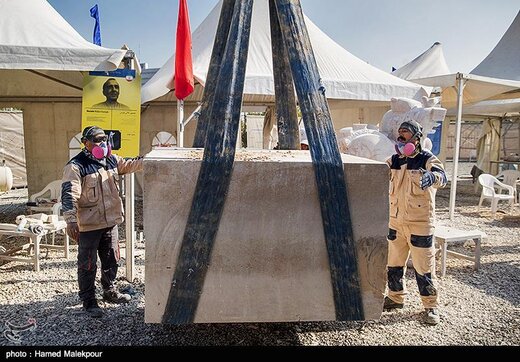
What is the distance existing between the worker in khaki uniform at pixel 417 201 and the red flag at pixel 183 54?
2763 millimetres

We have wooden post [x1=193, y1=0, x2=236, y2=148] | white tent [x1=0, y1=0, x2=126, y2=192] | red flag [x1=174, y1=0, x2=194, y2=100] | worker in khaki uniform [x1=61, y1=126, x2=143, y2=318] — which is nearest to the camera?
wooden post [x1=193, y1=0, x2=236, y2=148]

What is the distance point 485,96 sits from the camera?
809 centimetres

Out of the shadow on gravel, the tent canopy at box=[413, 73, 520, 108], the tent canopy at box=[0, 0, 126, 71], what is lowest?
the shadow on gravel

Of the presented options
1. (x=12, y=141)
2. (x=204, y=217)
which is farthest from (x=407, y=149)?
(x=12, y=141)

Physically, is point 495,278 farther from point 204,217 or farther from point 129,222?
point 129,222

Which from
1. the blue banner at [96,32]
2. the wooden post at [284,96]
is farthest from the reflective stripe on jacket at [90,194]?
the blue banner at [96,32]

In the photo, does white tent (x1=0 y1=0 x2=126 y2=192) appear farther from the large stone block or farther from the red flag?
the large stone block

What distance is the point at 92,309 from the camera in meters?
3.41

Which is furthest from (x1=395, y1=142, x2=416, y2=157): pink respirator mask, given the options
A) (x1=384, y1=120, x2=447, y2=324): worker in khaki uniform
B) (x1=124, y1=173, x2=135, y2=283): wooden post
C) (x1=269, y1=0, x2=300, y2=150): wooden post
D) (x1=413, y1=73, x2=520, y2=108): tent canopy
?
(x1=413, y1=73, x2=520, y2=108): tent canopy

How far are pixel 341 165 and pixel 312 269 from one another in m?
0.62

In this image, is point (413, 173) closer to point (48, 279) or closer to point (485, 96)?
point (48, 279)

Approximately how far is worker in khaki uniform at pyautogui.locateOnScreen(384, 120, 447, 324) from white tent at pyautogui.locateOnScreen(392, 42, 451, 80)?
11506mm

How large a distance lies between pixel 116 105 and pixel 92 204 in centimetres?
117

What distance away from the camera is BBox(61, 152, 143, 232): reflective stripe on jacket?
121 inches
